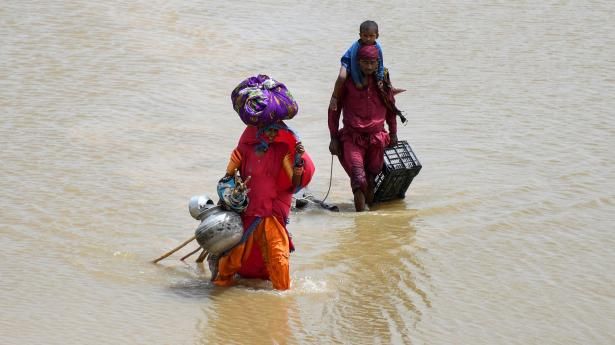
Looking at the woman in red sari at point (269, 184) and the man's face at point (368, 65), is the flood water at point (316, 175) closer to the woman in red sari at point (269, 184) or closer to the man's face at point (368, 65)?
the woman in red sari at point (269, 184)

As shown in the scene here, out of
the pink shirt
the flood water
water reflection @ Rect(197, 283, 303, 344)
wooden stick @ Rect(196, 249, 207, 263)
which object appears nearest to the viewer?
water reflection @ Rect(197, 283, 303, 344)

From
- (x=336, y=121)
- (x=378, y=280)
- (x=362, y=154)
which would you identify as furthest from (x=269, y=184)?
(x=362, y=154)

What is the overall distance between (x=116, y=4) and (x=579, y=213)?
10.4m

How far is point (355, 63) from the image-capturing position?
927 cm

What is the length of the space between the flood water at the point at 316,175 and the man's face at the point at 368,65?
1.26 meters

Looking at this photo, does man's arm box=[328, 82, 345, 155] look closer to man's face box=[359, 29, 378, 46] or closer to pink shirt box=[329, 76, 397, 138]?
pink shirt box=[329, 76, 397, 138]

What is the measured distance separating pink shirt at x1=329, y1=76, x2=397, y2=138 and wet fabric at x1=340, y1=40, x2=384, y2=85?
0.09 metres

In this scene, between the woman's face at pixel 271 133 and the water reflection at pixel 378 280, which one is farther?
the woman's face at pixel 271 133

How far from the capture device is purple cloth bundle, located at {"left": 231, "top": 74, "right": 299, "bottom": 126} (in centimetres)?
704

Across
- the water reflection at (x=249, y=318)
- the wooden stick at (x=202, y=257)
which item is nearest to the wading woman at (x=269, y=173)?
the water reflection at (x=249, y=318)

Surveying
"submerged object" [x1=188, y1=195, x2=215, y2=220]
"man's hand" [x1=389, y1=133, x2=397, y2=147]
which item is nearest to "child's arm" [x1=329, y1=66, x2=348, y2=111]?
"man's hand" [x1=389, y1=133, x2=397, y2=147]

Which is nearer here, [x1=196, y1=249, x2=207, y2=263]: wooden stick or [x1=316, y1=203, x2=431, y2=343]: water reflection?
[x1=316, y1=203, x2=431, y2=343]: water reflection

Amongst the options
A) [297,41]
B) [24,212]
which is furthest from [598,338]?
[297,41]

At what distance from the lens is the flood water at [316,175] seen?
7.08m
